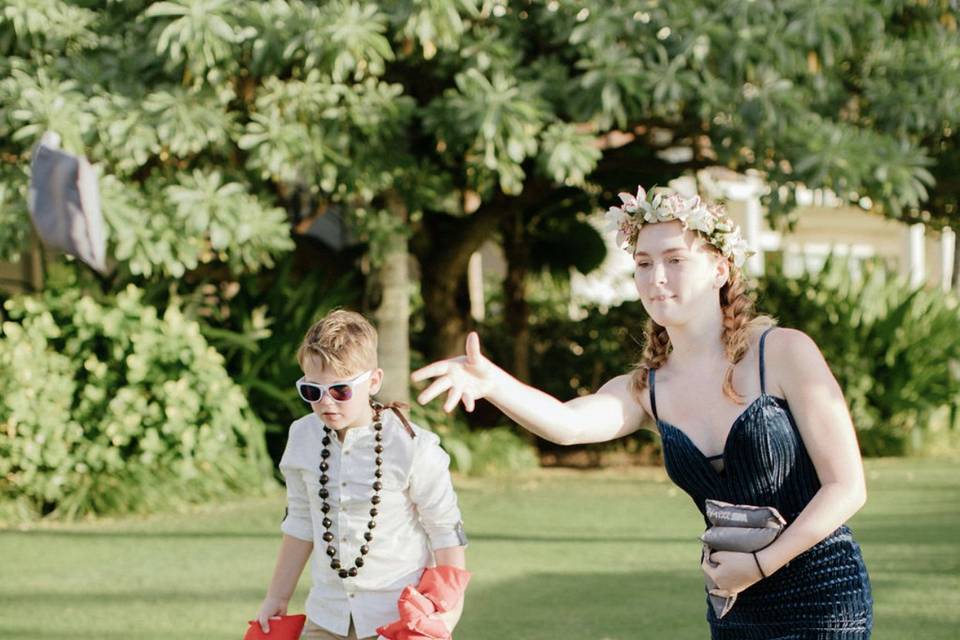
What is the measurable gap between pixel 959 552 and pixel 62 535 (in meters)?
5.51

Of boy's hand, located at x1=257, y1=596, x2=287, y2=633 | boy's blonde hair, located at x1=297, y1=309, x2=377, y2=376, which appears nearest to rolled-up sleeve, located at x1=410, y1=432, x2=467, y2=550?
boy's blonde hair, located at x1=297, y1=309, x2=377, y2=376

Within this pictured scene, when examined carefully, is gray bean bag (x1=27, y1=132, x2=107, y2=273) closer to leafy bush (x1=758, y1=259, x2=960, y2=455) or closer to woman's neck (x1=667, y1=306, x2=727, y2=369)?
woman's neck (x1=667, y1=306, x2=727, y2=369)

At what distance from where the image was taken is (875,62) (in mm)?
10281

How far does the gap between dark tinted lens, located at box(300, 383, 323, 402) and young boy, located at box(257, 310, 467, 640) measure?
0.03ft

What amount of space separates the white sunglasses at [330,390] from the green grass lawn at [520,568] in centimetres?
267

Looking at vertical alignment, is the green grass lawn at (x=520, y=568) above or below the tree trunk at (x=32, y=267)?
below

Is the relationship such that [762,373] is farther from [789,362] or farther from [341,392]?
[341,392]

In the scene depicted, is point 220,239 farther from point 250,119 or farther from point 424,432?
point 424,432

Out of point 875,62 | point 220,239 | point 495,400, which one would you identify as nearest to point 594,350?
point 875,62

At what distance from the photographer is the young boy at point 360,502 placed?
11.9 ft

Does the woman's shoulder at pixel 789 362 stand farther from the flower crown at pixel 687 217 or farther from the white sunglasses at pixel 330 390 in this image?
the white sunglasses at pixel 330 390

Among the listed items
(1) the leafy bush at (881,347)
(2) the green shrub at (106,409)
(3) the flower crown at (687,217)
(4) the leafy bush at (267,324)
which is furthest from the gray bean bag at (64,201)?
(1) the leafy bush at (881,347)

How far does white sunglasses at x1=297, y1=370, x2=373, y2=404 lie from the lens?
3545 mm

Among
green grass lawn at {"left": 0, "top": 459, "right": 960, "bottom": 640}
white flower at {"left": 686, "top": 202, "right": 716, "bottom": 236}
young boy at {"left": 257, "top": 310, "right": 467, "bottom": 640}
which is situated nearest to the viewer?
white flower at {"left": 686, "top": 202, "right": 716, "bottom": 236}
